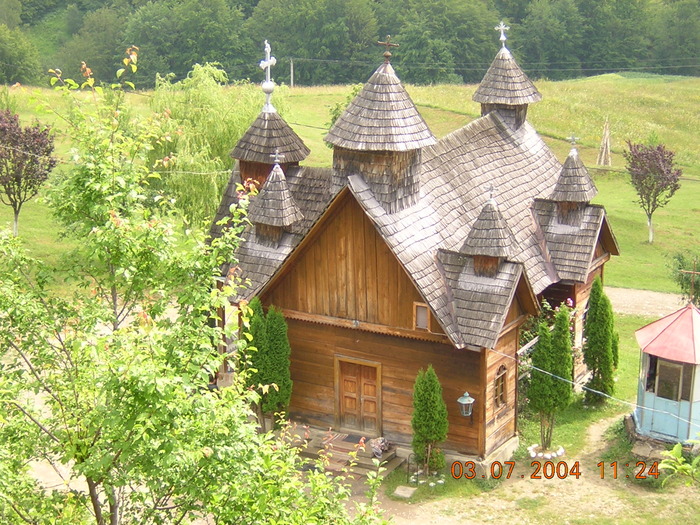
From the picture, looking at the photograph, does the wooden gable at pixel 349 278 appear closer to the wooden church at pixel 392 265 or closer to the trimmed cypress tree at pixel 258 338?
the wooden church at pixel 392 265

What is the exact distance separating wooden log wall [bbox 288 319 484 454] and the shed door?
0.17m

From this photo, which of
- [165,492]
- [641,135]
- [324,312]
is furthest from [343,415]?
[641,135]

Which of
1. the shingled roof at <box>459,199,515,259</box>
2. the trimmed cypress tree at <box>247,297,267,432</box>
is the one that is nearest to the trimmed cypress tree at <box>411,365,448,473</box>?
the shingled roof at <box>459,199,515,259</box>

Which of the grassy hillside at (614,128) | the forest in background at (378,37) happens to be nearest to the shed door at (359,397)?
the grassy hillside at (614,128)

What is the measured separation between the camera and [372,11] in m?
86.1

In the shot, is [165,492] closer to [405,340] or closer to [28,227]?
[405,340]

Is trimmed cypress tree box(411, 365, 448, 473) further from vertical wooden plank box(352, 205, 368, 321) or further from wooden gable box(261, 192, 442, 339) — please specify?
vertical wooden plank box(352, 205, 368, 321)

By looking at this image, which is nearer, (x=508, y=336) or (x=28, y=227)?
(x=508, y=336)

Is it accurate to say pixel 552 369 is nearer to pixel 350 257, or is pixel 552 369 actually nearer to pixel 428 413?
pixel 428 413

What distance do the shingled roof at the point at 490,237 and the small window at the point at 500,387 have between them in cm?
263

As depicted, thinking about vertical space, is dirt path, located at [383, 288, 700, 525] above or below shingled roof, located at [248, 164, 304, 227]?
below

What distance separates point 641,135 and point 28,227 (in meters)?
35.4

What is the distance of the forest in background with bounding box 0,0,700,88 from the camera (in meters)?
82.2
